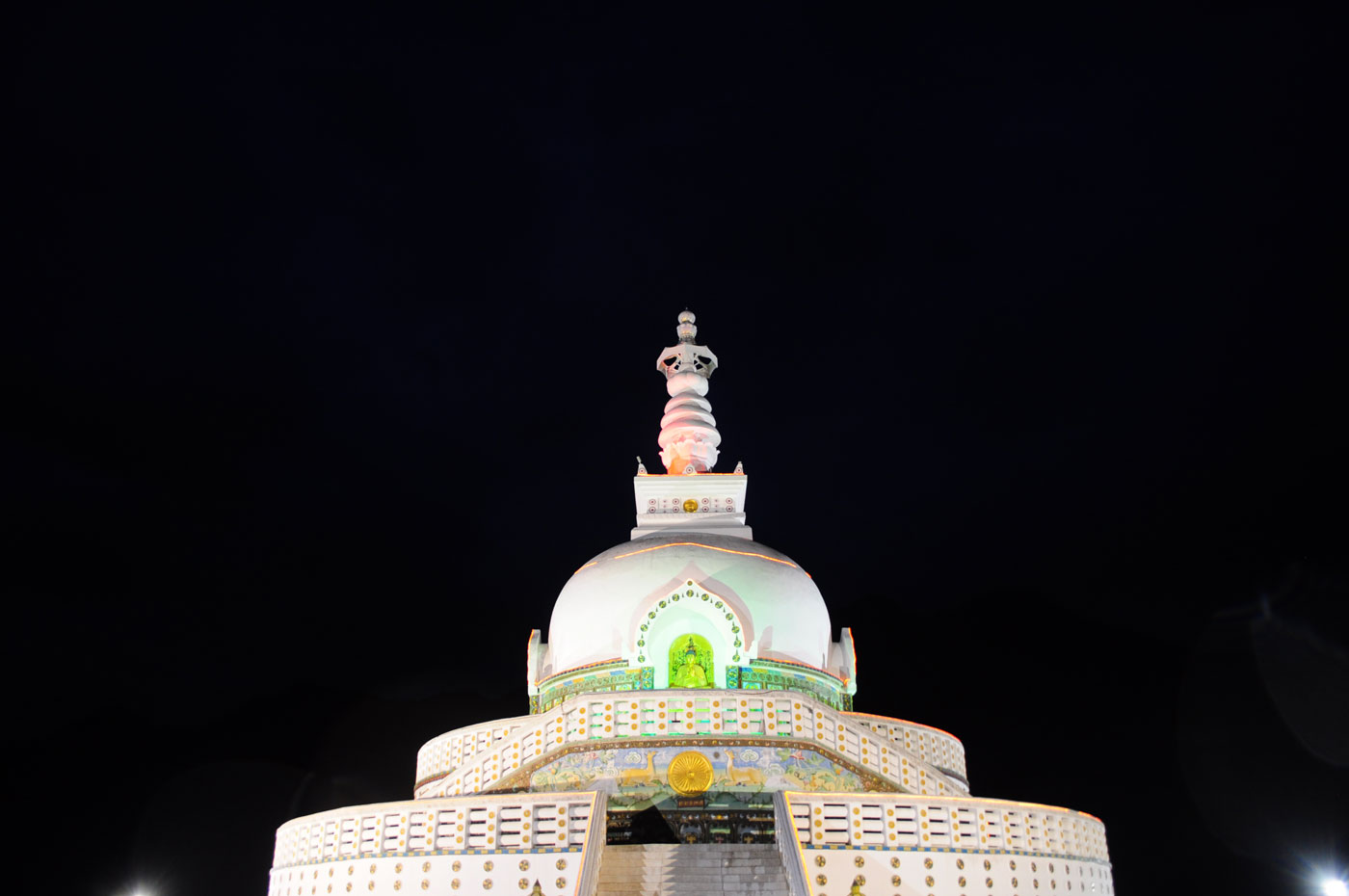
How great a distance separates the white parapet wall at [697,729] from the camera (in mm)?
14078

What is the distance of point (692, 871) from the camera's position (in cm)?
1198

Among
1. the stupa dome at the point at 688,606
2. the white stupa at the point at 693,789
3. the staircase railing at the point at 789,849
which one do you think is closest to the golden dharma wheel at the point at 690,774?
the white stupa at the point at 693,789

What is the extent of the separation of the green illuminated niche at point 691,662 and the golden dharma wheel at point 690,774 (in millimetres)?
4525

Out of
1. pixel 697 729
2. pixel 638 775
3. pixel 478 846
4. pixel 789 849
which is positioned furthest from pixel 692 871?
pixel 478 846

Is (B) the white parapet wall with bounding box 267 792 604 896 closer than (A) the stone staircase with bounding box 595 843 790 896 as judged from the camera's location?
Yes

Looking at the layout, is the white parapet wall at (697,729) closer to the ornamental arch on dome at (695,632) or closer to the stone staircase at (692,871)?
the stone staircase at (692,871)

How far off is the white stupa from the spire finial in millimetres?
4754

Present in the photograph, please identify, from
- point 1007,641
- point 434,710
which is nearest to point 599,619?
point 434,710

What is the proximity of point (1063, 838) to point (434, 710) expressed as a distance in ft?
72.3

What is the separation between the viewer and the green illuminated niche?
60.4 ft

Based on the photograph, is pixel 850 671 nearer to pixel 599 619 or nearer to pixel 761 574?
pixel 761 574

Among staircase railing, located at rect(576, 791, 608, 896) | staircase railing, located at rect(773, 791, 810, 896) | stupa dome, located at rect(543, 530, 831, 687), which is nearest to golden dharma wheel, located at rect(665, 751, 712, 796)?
staircase railing, located at rect(773, 791, 810, 896)

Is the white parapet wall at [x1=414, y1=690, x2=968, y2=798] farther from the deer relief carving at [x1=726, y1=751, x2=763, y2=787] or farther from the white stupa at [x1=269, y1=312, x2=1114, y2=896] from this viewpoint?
the deer relief carving at [x1=726, y1=751, x2=763, y2=787]

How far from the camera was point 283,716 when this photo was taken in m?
28.9
